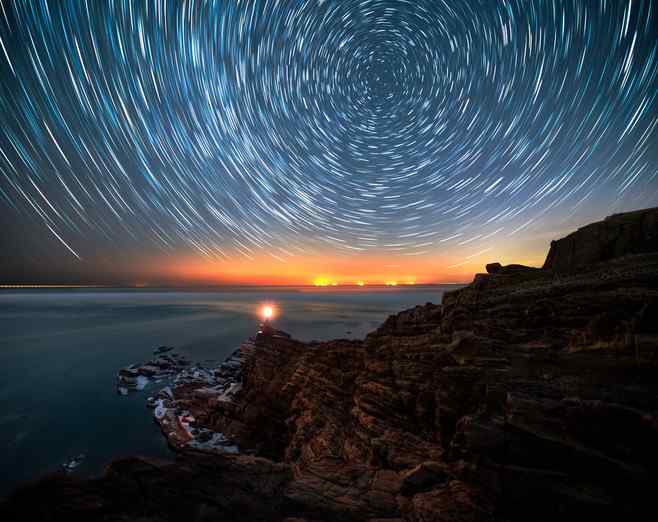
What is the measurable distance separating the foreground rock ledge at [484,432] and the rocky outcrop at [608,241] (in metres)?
0.10

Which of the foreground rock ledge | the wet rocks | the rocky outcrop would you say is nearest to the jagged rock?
the foreground rock ledge

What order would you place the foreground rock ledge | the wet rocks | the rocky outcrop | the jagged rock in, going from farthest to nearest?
the wet rocks, the jagged rock, the rocky outcrop, the foreground rock ledge

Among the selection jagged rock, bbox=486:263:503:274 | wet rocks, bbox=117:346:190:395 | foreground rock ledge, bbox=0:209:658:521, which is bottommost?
wet rocks, bbox=117:346:190:395

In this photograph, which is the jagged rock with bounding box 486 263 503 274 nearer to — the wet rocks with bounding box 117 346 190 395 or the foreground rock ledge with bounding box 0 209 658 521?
the foreground rock ledge with bounding box 0 209 658 521

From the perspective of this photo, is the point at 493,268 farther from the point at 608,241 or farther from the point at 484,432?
the point at 484,432

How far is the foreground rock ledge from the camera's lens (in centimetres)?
814

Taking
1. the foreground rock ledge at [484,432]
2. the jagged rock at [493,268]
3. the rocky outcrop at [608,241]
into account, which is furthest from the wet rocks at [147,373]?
the rocky outcrop at [608,241]

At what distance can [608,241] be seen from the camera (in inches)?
712

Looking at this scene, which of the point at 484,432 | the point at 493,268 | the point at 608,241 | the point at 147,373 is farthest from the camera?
the point at 147,373

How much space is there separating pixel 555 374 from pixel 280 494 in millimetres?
11989

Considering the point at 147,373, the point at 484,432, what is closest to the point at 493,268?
the point at 484,432

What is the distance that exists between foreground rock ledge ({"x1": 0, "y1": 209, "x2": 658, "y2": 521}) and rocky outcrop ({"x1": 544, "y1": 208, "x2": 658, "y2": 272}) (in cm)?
10

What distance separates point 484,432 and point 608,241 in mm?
17476

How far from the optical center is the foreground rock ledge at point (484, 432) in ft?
26.7
